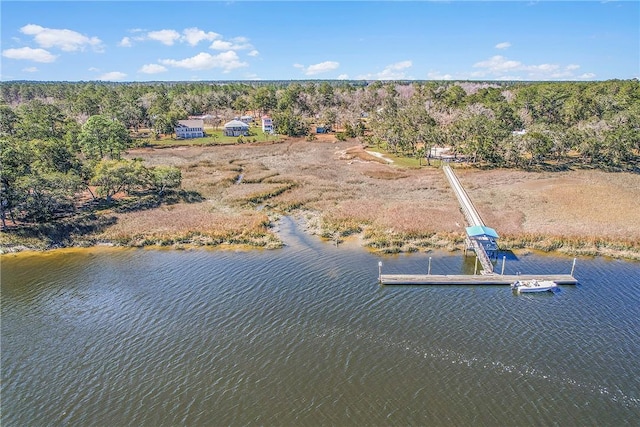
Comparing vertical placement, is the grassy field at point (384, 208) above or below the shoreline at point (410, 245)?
above

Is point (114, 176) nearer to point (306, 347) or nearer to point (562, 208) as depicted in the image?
point (306, 347)

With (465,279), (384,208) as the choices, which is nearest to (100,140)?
(384,208)

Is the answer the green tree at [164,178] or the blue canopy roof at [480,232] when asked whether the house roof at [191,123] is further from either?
the blue canopy roof at [480,232]

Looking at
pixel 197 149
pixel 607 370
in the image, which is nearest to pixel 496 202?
pixel 607 370

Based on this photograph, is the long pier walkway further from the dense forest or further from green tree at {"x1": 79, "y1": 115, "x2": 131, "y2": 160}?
green tree at {"x1": 79, "y1": 115, "x2": 131, "y2": 160}

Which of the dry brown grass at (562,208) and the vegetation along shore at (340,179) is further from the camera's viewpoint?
the vegetation along shore at (340,179)

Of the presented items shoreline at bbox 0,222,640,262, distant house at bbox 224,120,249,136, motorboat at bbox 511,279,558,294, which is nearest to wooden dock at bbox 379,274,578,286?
motorboat at bbox 511,279,558,294

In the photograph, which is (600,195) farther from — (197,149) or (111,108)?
(111,108)

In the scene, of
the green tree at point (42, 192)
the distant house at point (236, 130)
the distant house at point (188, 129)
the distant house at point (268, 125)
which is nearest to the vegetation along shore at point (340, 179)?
the green tree at point (42, 192)
